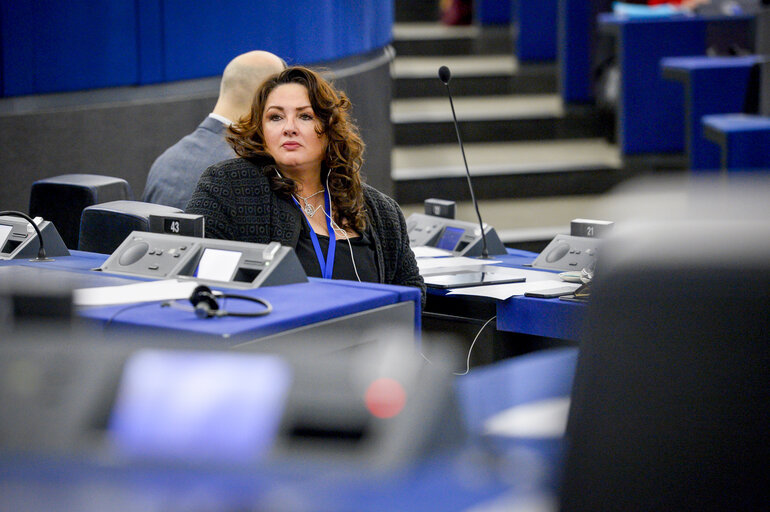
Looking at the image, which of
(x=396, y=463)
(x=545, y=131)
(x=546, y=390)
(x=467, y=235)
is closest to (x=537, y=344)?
(x=467, y=235)

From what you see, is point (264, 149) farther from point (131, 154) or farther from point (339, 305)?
point (131, 154)

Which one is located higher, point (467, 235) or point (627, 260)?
point (627, 260)

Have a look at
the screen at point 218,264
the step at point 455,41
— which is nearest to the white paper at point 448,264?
the screen at point 218,264

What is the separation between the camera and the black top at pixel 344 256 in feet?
8.40

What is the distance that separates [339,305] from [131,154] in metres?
2.51

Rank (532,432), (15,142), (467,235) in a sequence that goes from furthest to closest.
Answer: (15,142), (467,235), (532,432)

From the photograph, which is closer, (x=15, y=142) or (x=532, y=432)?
(x=532, y=432)

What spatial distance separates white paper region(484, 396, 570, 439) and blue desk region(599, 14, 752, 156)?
20.1ft

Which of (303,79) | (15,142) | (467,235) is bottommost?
(467,235)

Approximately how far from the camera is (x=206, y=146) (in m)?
3.31

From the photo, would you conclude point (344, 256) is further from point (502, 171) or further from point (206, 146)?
point (502, 171)

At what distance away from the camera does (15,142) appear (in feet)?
12.2

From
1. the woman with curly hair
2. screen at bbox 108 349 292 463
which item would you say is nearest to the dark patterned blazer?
the woman with curly hair

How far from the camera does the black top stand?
8.40 ft
